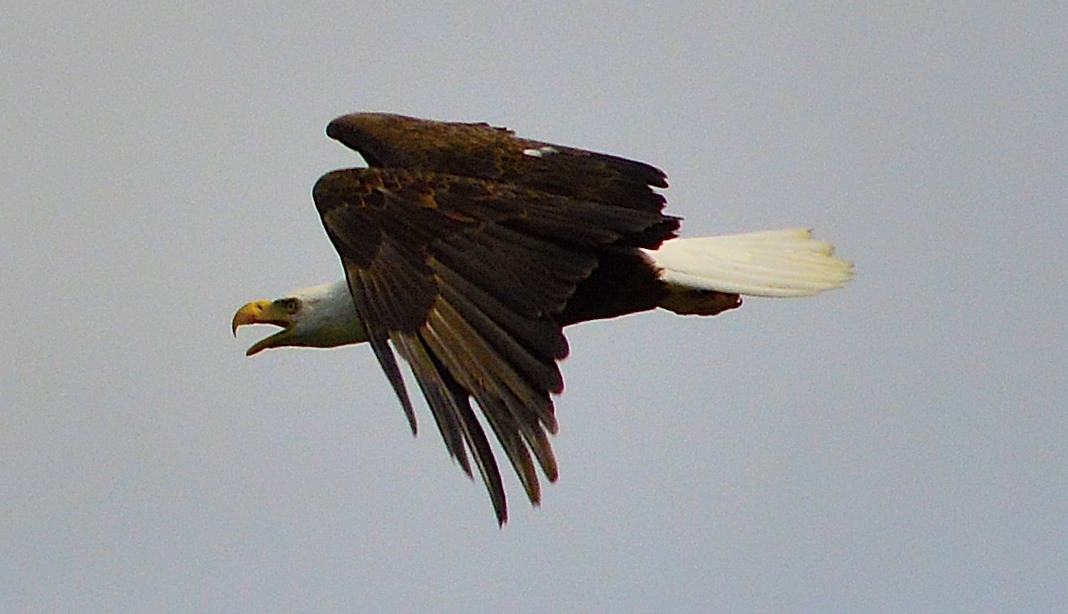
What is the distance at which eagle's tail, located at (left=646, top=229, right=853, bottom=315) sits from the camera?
9.24 m

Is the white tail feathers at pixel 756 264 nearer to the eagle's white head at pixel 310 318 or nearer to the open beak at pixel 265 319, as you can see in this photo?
the eagle's white head at pixel 310 318

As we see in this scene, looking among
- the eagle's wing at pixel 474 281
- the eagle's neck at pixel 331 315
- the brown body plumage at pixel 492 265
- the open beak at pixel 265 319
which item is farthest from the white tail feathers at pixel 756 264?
the open beak at pixel 265 319

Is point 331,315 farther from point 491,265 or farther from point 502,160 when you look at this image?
point 491,265

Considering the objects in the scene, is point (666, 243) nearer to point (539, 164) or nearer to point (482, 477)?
point (539, 164)

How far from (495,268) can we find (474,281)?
0.28ft

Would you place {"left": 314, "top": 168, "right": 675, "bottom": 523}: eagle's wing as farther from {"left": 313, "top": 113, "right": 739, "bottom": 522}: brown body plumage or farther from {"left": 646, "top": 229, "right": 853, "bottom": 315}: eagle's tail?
{"left": 646, "top": 229, "right": 853, "bottom": 315}: eagle's tail

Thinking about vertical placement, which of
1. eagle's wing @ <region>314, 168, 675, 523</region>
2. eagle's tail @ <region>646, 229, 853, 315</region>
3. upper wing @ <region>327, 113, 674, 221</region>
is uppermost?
upper wing @ <region>327, 113, 674, 221</region>

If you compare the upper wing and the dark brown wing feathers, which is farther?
the upper wing

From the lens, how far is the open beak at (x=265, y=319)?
31.7 feet

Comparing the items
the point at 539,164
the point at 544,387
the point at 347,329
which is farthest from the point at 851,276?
the point at 544,387

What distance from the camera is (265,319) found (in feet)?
31.9

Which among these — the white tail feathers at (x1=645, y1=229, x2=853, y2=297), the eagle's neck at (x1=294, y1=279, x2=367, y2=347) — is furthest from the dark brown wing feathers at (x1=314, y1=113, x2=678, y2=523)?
the eagle's neck at (x1=294, y1=279, x2=367, y2=347)

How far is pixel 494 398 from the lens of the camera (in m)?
7.38

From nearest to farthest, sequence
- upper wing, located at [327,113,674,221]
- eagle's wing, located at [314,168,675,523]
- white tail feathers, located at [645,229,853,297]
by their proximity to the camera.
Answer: eagle's wing, located at [314,168,675,523], upper wing, located at [327,113,674,221], white tail feathers, located at [645,229,853,297]
